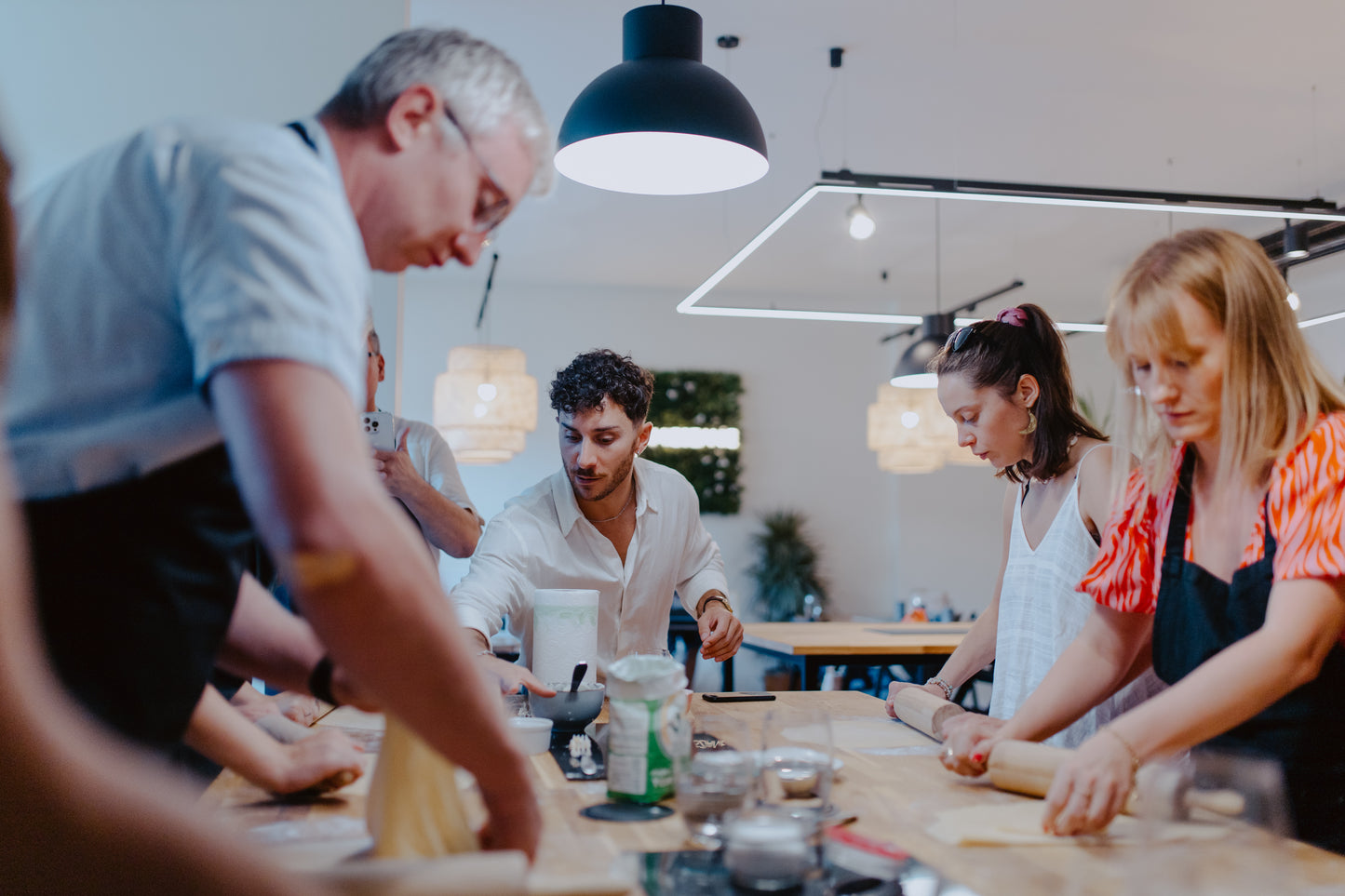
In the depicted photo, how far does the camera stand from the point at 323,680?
1.13 m

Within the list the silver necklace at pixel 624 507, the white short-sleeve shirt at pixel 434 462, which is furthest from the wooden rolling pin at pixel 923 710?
the white short-sleeve shirt at pixel 434 462

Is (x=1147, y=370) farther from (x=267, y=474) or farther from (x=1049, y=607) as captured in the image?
(x=267, y=474)

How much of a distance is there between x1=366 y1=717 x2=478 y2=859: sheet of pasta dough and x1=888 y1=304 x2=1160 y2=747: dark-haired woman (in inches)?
52.7

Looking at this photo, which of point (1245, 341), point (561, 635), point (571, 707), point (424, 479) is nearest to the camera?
point (1245, 341)

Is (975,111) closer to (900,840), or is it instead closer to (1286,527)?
(1286,527)

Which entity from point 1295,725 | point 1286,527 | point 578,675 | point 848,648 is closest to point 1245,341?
point 1286,527

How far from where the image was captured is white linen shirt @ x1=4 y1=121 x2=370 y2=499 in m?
0.74

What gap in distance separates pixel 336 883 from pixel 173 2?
3353 millimetres

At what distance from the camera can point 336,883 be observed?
2.11 ft

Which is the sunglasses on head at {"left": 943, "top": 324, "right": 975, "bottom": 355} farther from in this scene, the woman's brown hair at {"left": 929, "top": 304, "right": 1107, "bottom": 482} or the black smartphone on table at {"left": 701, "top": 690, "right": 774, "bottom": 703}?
the black smartphone on table at {"left": 701, "top": 690, "right": 774, "bottom": 703}

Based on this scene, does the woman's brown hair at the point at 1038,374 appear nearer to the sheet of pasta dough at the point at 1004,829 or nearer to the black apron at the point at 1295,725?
the black apron at the point at 1295,725

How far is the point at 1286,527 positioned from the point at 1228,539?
0.48ft

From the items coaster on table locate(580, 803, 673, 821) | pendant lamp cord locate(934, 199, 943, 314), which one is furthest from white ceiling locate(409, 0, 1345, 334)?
coaster on table locate(580, 803, 673, 821)

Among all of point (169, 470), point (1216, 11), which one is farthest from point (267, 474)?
point (1216, 11)
